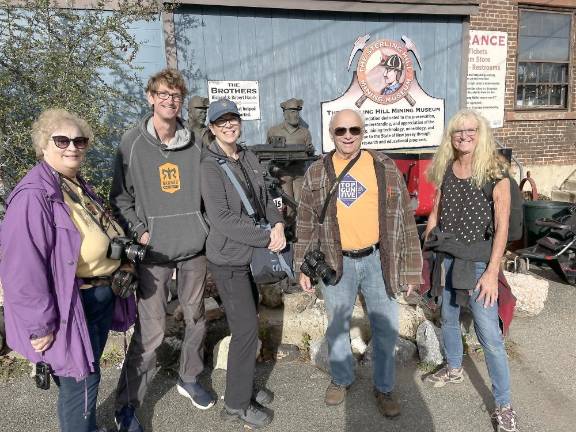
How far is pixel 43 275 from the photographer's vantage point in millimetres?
1826

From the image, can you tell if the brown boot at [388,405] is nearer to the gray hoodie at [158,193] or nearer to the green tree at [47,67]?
the gray hoodie at [158,193]

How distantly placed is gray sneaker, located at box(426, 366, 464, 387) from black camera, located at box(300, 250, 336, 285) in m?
1.19

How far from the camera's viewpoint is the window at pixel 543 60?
8.14m

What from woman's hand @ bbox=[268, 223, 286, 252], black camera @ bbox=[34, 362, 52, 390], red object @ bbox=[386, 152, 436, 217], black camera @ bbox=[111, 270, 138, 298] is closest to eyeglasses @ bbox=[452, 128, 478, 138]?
woman's hand @ bbox=[268, 223, 286, 252]

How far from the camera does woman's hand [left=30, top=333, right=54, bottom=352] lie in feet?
6.10

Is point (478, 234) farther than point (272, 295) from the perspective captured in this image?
No

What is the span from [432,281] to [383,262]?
1.55ft

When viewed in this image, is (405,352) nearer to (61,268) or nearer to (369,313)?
(369,313)

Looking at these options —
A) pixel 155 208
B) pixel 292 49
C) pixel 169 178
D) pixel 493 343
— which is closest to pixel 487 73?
pixel 292 49

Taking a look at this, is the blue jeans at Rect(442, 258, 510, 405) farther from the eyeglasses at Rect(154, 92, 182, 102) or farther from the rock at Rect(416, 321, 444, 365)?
the eyeglasses at Rect(154, 92, 182, 102)

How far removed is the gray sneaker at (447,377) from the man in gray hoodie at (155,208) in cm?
188

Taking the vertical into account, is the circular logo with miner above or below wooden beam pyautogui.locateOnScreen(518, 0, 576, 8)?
below

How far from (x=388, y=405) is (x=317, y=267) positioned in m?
→ 1.07

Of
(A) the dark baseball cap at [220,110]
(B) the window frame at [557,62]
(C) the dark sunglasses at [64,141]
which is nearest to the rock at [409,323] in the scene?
(A) the dark baseball cap at [220,110]
